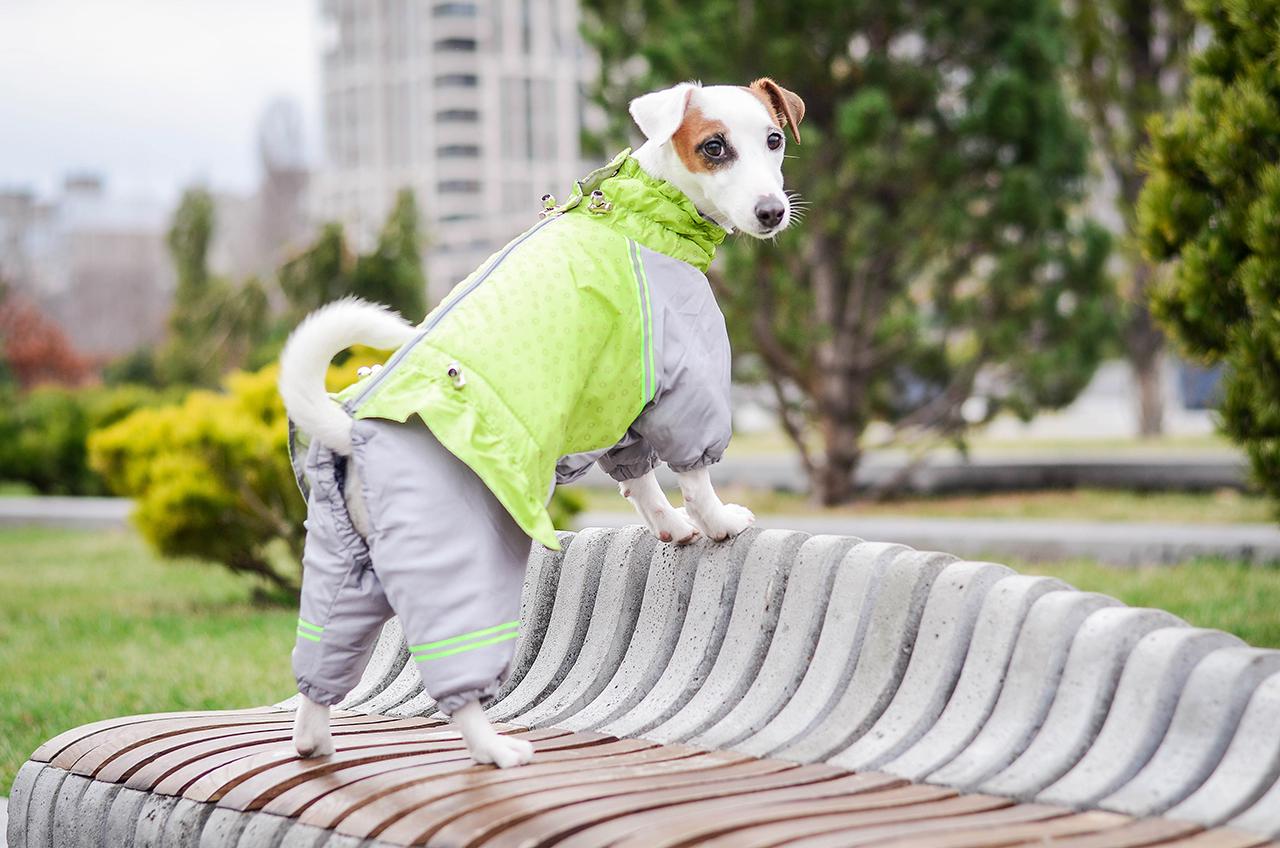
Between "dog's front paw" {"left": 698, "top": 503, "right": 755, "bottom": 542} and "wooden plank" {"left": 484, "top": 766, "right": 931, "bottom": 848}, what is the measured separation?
2.51 feet

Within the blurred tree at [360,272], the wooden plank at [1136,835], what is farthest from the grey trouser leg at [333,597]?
the blurred tree at [360,272]

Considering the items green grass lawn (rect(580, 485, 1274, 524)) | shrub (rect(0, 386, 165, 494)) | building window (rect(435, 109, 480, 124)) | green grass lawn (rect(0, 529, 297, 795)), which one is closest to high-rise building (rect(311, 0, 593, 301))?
building window (rect(435, 109, 480, 124))

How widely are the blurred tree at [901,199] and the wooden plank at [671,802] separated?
8436mm

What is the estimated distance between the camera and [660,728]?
10.3ft

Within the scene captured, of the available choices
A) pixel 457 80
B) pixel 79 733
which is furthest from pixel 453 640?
pixel 457 80

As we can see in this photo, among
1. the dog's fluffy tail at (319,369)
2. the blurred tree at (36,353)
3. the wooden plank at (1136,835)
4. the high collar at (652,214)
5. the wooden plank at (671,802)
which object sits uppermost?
the high collar at (652,214)

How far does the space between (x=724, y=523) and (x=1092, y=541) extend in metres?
4.88

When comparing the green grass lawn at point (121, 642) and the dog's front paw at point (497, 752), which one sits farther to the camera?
the green grass lawn at point (121, 642)

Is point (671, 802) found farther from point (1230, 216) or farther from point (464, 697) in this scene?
point (1230, 216)

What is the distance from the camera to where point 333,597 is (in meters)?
2.76

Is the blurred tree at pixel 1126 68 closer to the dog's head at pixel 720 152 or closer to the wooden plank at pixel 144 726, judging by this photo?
the dog's head at pixel 720 152

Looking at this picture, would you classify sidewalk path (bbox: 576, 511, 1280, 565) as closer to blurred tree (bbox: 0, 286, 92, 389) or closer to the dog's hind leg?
the dog's hind leg

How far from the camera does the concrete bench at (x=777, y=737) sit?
2.38 m

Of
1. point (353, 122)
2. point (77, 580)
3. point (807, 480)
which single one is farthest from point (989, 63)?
point (353, 122)
